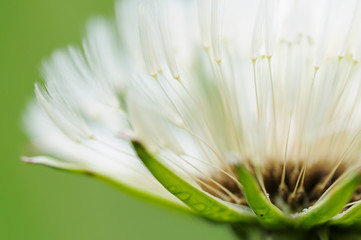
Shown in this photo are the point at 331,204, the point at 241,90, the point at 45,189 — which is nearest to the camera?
the point at 331,204

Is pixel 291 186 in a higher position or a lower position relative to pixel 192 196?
lower

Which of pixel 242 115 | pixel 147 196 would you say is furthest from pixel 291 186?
pixel 147 196

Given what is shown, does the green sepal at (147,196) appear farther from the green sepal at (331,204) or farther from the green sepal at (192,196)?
the green sepal at (331,204)

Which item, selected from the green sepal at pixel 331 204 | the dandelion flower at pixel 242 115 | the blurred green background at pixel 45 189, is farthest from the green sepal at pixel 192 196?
the blurred green background at pixel 45 189

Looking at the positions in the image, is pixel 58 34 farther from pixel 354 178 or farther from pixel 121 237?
pixel 354 178

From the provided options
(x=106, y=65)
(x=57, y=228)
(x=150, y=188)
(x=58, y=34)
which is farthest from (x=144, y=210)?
(x=150, y=188)

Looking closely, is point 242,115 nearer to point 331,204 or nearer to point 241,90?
point 241,90

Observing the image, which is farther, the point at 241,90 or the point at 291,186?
the point at 241,90
